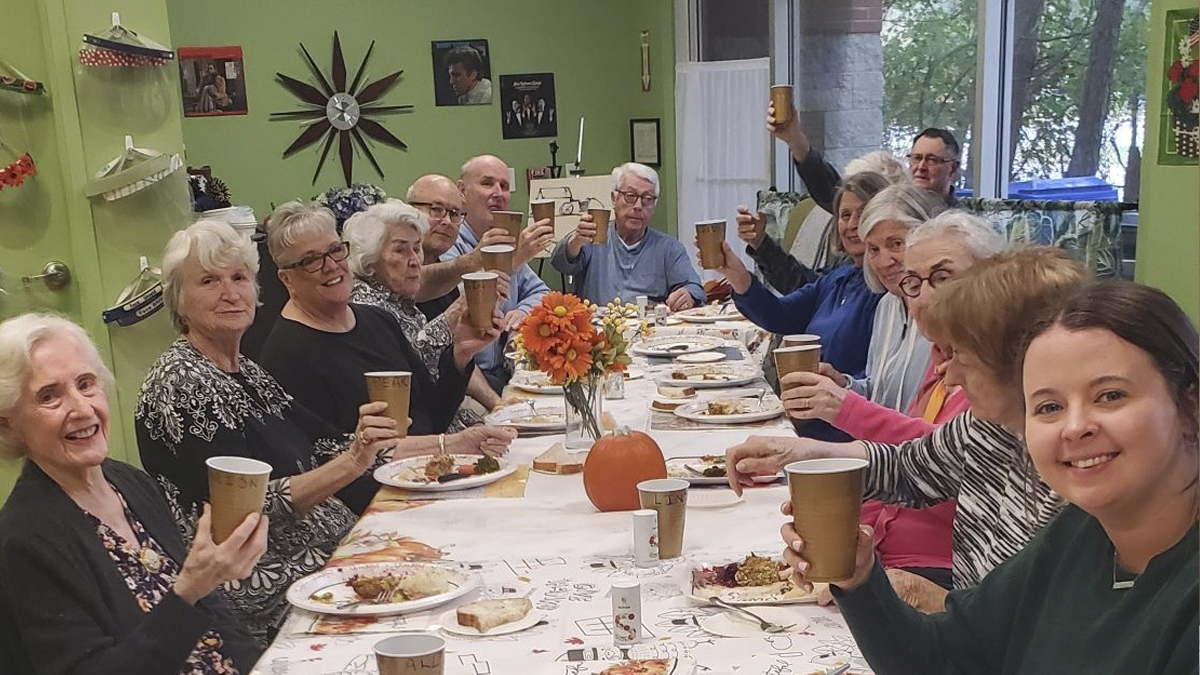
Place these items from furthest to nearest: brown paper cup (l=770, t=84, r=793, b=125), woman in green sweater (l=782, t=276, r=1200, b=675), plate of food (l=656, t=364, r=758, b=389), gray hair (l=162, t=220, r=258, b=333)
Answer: brown paper cup (l=770, t=84, r=793, b=125), plate of food (l=656, t=364, r=758, b=389), gray hair (l=162, t=220, r=258, b=333), woman in green sweater (l=782, t=276, r=1200, b=675)

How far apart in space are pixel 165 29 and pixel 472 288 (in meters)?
2.40

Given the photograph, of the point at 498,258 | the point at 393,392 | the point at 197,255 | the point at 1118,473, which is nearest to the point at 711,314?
the point at 498,258

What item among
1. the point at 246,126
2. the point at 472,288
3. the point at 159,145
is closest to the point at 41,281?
the point at 159,145

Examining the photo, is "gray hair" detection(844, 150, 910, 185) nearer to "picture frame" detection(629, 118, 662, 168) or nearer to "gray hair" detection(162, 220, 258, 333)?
"gray hair" detection(162, 220, 258, 333)

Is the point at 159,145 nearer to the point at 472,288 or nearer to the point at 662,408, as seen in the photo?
the point at 472,288

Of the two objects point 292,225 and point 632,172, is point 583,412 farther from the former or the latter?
point 632,172

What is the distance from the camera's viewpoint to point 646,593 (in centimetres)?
185

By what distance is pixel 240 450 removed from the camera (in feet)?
8.08

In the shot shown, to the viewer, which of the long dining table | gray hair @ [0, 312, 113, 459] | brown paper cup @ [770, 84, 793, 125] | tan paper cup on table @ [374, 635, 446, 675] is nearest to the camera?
tan paper cup on table @ [374, 635, 446, 675]

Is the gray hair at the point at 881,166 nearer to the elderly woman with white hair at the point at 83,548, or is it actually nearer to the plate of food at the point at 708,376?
the plate of food at the point at 708,376

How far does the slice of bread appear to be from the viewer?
171 cm

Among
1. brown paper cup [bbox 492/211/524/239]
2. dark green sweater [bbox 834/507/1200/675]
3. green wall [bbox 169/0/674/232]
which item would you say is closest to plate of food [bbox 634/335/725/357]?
brown paper cup [bbox 492/211/524/239]

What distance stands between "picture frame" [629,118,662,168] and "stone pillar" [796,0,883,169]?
1.14 metres

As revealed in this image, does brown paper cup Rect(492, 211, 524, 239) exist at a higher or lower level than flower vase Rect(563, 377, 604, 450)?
higher
